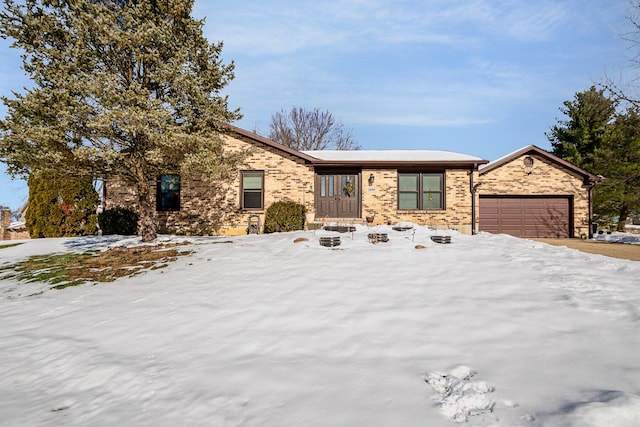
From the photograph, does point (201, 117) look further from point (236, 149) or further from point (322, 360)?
point (322, 360)

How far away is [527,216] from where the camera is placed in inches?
671

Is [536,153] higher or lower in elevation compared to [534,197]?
higher

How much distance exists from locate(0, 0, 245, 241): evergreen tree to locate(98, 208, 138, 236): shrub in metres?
4.11

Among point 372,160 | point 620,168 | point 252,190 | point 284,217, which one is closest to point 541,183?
point 620,168

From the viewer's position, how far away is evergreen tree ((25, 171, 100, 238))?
1477 centimetres

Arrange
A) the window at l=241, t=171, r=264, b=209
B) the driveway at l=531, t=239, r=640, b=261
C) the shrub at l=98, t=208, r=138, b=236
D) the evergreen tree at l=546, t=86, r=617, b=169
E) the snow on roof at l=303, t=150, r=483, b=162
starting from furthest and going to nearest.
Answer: the evergreen tree at l=546, t=86, r=617, b=169
the snow on roof at l=303, t=150, r=483, b=162
the window at l=241, t=171, r=264, b=209
the shrub at l=98, t=208, r=138, b=236
the driveway at l=531, t=239, r=640, b=261

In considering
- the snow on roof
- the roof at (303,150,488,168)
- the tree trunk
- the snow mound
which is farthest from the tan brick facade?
the snow mound

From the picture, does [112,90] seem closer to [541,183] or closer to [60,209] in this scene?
[60,209]

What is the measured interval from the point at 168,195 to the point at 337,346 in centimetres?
1406

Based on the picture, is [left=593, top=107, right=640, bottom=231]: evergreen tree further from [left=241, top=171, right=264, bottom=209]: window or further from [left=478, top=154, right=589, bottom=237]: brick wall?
[left=241, top=171, right=264, bottom=209]: window

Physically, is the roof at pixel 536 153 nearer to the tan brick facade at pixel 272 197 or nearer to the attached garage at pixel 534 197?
the attached garage at pixel 534 197

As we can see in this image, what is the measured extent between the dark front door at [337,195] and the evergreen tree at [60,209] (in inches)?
409

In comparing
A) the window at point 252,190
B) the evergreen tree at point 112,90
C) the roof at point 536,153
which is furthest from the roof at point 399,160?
the evergreen tree at point 112,90

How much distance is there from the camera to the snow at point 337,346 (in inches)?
110
